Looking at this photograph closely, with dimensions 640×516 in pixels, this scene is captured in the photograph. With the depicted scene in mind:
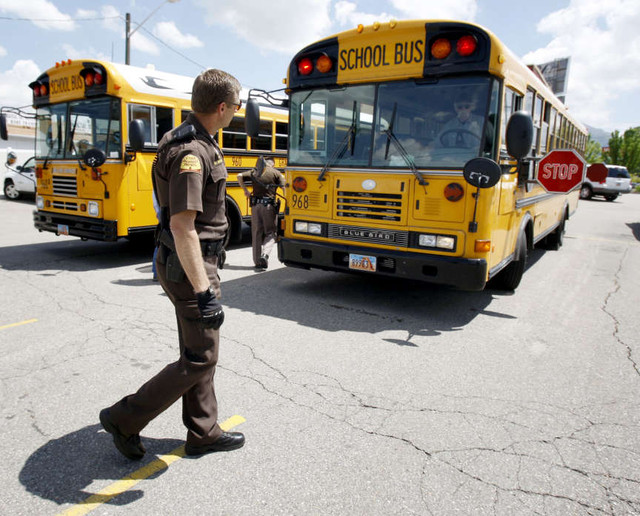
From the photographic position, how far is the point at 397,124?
17.0ft

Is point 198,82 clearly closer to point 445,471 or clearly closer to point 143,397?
point 143,397

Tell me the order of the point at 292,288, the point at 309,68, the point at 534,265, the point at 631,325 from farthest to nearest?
the point at 534,265 < the point at 292,288 < the point at 309,68 < the point at 631,325

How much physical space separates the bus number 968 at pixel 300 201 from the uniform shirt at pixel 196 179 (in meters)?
3.30

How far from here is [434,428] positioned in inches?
120

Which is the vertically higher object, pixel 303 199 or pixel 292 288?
pixel 303 199

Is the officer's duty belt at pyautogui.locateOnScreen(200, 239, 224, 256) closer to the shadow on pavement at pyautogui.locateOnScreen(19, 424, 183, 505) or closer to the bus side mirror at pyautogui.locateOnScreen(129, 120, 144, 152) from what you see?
the shadow on pavement at pyautogui.locateOnScreen(19, 424, 183, 505)

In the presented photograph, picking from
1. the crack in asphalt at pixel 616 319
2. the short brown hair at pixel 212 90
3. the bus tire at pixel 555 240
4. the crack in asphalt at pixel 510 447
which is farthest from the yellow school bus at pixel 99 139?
the bus tire at pixel 555 240

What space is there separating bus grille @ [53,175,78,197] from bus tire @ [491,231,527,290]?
6.26 metres

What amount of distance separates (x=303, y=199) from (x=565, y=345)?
3114mm

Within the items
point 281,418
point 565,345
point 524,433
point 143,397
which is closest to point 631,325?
point 565,345

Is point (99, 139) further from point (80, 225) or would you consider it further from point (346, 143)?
point (346, 143)

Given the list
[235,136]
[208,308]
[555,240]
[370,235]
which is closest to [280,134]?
[235,136]

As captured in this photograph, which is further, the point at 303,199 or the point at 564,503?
the point at 303,199

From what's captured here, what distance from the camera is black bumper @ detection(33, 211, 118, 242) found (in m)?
7.23
